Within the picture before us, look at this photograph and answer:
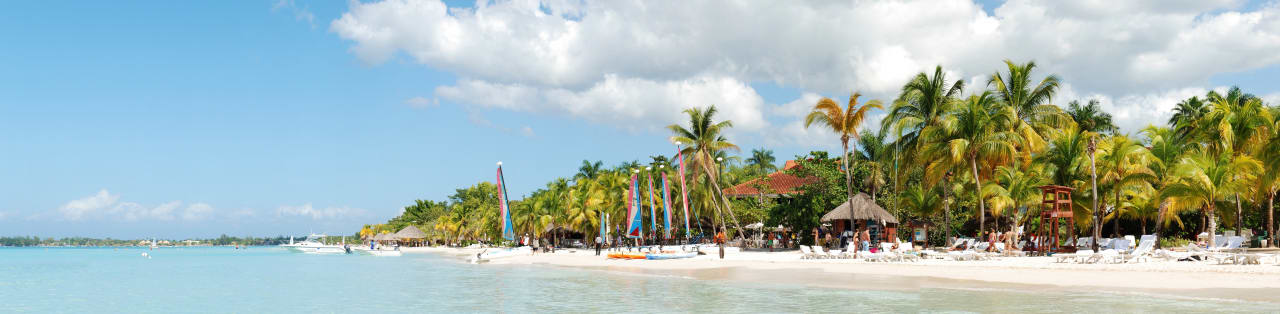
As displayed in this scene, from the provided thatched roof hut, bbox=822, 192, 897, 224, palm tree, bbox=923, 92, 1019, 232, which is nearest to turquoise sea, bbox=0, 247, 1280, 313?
thatched roof hut, bbox=822, 192, 897, 224

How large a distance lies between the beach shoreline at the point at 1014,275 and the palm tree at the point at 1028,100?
11271 millimetres

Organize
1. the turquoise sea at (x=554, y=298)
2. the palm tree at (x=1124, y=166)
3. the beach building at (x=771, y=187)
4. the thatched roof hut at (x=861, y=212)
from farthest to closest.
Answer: the beach building at (x=771, y=187)
the thatched roof hut at (x=861, y=212)
the palm tree at (x=1124, y=166)
the turquoise sea at (x=554, y=298)

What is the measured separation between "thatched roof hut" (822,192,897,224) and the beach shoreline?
3.98 metres

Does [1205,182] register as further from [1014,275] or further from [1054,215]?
[1014,275]

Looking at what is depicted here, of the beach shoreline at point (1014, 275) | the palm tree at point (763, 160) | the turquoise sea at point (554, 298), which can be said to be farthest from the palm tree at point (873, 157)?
the palm tree at point (763, 160)

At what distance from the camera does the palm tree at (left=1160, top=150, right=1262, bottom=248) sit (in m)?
24.2

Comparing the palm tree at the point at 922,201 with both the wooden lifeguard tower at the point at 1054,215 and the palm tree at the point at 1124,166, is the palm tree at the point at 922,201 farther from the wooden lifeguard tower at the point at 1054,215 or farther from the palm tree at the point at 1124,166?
the wooden lifeguard tower at the point at 1054,215

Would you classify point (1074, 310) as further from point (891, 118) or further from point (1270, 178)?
point (891, 118)

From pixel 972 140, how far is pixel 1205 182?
7362 mm

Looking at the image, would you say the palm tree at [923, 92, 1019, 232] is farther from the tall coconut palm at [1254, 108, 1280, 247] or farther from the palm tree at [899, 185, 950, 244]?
the tall coconut palm at [1254, 108, 1280, 247]

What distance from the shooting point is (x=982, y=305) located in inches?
563

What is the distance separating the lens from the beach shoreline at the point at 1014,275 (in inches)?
629

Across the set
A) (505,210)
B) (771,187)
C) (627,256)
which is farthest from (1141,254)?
(771,187)

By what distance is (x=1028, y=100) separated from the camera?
Answer: 109 ft
